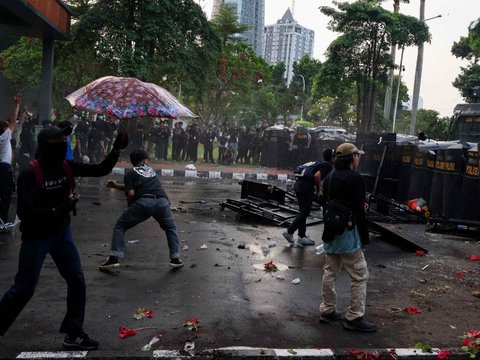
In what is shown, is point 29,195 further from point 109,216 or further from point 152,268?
point 109,216

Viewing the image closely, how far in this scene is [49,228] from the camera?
13.6 feet

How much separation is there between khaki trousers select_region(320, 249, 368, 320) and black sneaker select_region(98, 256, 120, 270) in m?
2.89

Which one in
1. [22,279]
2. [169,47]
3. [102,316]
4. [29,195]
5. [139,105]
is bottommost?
[102,316]

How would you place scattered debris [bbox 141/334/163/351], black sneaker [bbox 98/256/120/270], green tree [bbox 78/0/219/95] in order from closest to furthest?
scattered debris [bbox 141/334/163/351]
black sneaker [bbox 98/256/120/270]
green tree [bbox 78/0/219/95]

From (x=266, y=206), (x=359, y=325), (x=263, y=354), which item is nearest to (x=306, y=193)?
(x=266, y=206)

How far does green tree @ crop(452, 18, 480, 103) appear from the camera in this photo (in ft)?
110

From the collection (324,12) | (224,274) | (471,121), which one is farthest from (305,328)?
(324,12)

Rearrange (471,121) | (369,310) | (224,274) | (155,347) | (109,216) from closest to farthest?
(155,347) < (369,310) < (224,274) < (109,216) < (471,121)

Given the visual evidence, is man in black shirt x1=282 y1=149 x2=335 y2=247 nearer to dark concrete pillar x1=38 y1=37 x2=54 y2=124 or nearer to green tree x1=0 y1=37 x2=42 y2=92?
dark concrete pillar x1=38 y1=37 x2=54 y2=124

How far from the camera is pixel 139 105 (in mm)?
10742

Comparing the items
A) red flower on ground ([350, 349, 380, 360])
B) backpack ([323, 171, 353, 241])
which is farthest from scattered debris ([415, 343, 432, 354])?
backpack ([323, 171, 353, 241])

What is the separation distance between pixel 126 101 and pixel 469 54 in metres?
33.2

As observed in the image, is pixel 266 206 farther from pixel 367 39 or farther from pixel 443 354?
pixel 367 39

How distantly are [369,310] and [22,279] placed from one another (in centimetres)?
358
